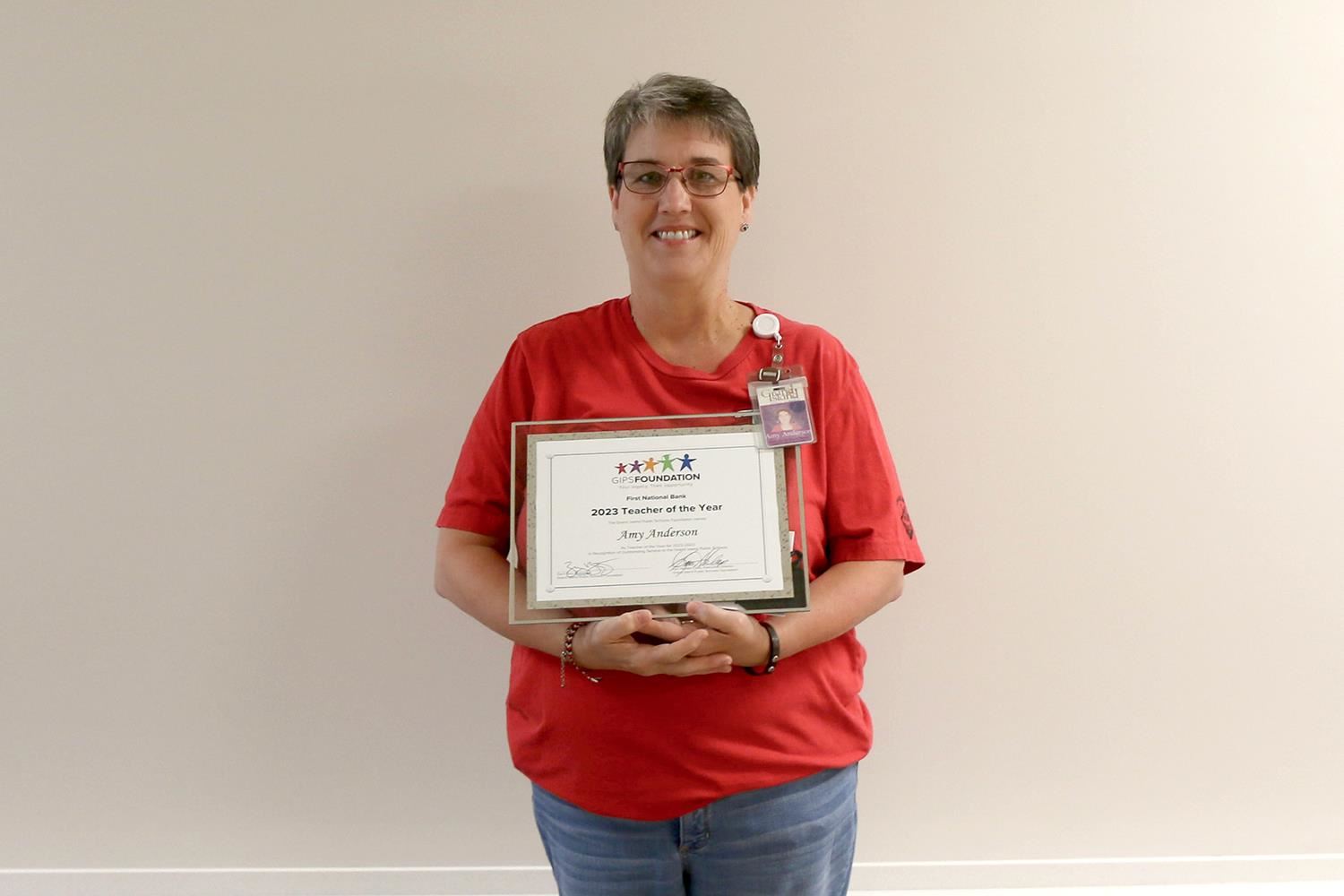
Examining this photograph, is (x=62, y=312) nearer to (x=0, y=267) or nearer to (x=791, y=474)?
(x=0, y=267)

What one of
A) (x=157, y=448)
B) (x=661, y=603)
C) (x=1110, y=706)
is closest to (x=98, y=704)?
(x=157, y=448)

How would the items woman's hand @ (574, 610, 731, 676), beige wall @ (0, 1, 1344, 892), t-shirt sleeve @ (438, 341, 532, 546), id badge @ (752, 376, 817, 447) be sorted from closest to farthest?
1. woman's hand @ (574, 610, 731, 676)
2. id badge @ (752, 376, 817, 447)
3. t-shirt sleeve @ (438, 341, 532, 546)
4. beige wall @ (0, 1, 1344, 892)

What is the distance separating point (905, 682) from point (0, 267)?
6.81 ft

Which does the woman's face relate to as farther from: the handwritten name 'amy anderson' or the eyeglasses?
the handwritten name 'amy anderson'

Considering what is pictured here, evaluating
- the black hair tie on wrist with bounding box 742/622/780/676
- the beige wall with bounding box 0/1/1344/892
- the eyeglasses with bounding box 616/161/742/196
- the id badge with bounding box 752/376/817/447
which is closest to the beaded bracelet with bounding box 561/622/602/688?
the black hair tie on wrist with bounding box 742/622/780/676

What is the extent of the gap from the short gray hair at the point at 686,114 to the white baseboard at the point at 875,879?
4.87 feet

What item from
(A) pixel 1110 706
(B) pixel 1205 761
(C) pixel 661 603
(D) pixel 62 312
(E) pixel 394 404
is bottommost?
(B) pixel 1205 761

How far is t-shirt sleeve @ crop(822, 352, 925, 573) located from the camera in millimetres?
1310

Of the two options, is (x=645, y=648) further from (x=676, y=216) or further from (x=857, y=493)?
(x=676, y=216)

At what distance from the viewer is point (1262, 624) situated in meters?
1.93

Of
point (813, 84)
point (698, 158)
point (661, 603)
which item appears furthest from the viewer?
point (813, 84)

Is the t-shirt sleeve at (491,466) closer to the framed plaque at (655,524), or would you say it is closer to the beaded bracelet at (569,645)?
the framed plaque at (655,524)
